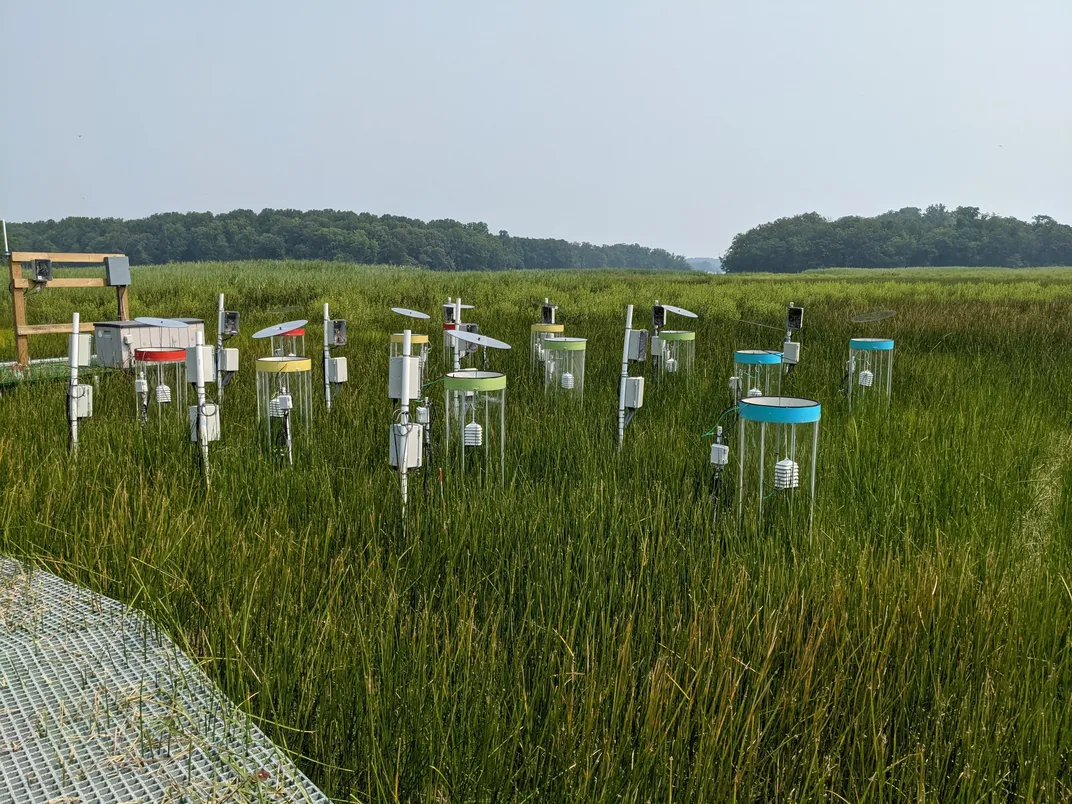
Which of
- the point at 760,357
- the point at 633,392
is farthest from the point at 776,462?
the point at 760,357

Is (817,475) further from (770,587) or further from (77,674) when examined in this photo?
(77,674)

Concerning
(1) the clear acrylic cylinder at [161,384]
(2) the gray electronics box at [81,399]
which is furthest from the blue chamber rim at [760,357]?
(2) the gray electronics box at [81,399]

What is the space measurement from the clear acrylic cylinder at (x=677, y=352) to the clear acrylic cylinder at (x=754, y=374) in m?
0.63

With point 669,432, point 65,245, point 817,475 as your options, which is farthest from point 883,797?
point 65,245

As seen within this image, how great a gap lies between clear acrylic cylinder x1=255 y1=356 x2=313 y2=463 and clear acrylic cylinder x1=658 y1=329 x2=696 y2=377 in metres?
3.19

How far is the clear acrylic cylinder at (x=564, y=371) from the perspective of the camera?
6841 mm

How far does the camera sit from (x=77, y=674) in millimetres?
2334

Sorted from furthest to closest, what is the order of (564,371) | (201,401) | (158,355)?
(564,371) < (158,355) < (201,401)

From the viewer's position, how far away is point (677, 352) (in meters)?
8.15

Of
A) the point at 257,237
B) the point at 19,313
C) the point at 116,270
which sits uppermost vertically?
the point at 257,237

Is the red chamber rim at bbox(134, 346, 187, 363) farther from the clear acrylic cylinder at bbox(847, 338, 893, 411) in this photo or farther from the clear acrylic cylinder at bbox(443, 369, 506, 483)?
the clear acrylic cylinder at bbox(847, 338, 893, 411)

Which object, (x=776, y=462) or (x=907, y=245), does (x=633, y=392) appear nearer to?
(x=776, y=462)

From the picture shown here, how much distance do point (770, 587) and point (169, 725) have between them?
210 cm

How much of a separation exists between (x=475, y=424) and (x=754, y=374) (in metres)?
3.61
